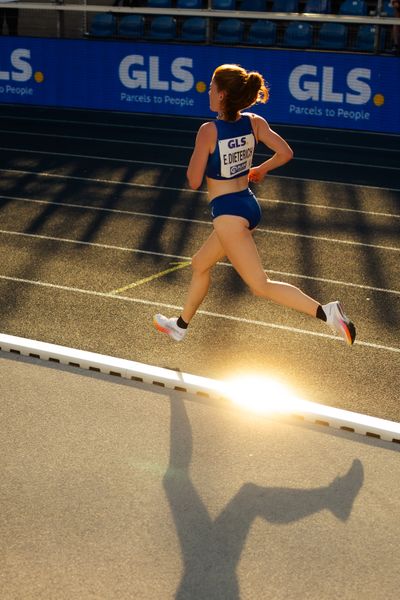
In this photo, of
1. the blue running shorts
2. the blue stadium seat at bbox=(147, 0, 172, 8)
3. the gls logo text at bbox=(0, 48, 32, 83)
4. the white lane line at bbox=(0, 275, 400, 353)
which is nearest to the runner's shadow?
the blue running shorts

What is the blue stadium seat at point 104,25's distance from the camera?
2095 centimetres

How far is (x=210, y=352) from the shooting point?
7.20 metres

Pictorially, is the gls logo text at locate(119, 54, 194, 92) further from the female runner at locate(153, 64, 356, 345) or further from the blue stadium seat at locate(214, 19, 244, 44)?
the female runner at locate(153, 64, 356, 345)

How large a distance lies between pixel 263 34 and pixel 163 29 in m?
2.27

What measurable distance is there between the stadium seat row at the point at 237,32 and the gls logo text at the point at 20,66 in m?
1.60

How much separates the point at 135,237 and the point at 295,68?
9017 millimetres

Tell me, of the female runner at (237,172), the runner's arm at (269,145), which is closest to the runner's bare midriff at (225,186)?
the female runner at (237,172)

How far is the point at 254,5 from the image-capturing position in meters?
21.5

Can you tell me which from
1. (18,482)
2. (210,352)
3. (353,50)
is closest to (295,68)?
(353,50)

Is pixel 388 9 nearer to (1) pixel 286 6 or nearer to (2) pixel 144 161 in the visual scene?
(1) pixel 286 6

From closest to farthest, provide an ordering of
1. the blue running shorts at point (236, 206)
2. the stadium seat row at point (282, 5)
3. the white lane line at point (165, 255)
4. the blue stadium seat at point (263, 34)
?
the blue running shorts at point (236, 206)
the white lane line at point (165, 255)
the blue stadium seat at point (263, 34)
the stadium seat row at point (282, 5)

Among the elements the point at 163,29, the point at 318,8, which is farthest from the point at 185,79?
the point at 318,8

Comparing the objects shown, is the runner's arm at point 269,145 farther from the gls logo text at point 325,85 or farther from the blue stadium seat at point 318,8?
the blue stadium seat at point 318,8

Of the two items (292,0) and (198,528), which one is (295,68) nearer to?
(292,0)
